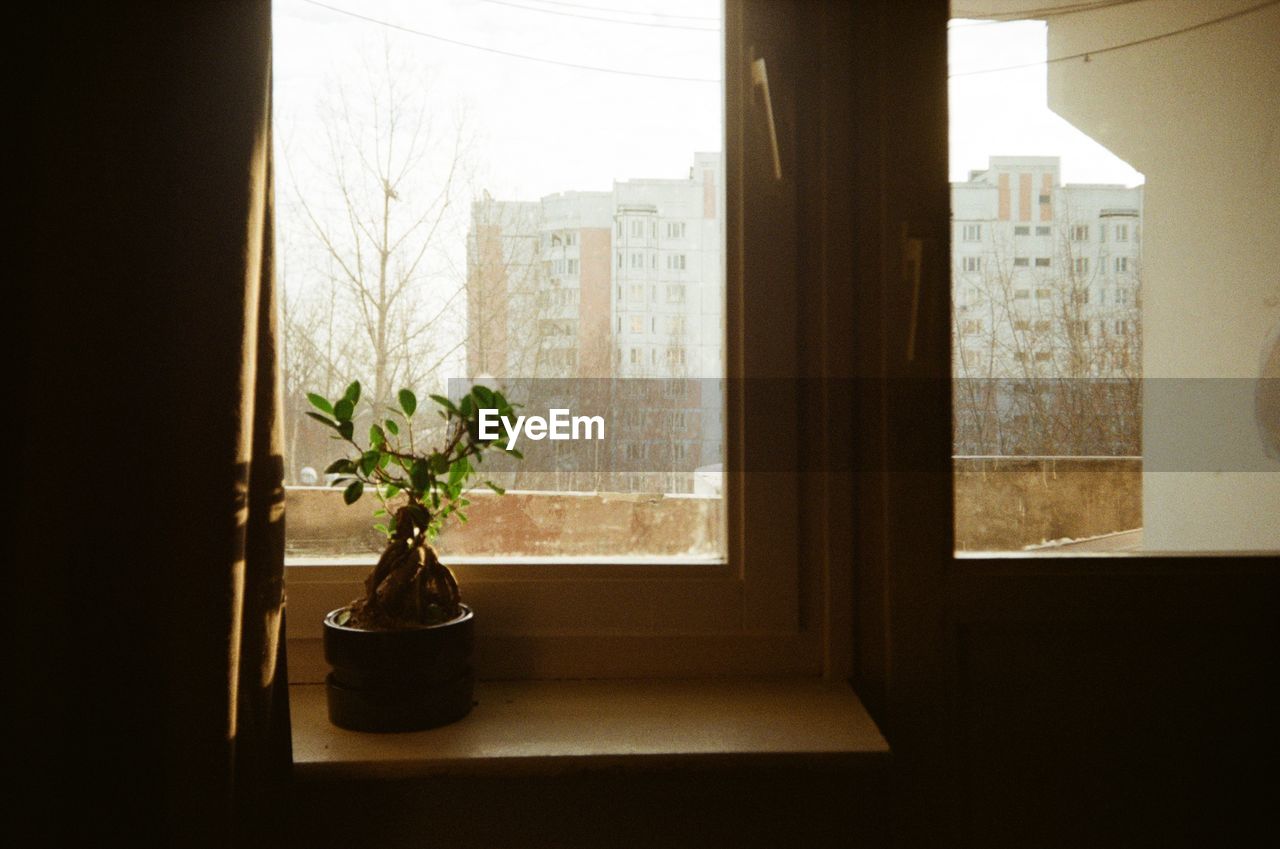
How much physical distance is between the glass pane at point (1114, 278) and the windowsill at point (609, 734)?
348mm

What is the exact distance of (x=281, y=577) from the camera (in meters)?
0.94

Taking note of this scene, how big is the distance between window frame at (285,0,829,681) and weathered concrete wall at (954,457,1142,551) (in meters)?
0.23

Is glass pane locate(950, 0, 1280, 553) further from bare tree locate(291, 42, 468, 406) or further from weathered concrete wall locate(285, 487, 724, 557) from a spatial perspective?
bare tree locate(291, 42, 468, 406)

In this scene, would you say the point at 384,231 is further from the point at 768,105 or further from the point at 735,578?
the point at 735,578

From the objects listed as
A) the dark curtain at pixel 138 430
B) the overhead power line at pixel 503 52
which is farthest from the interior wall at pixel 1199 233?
the dark curtain at pixel 138 430

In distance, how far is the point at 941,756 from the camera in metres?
1.14

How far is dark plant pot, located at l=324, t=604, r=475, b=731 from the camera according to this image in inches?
38.4

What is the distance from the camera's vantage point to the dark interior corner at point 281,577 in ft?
2.87

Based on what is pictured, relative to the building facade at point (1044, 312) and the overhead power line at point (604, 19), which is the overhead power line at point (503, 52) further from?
the building facade at point (1044, 312)

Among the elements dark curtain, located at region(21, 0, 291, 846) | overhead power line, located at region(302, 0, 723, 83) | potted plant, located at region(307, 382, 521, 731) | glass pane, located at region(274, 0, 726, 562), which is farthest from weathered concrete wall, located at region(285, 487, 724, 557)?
overhead power line, located at region(302, 0, 723, 83)

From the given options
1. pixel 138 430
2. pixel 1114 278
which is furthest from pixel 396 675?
pixel 1114 278

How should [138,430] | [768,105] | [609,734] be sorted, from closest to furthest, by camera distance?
[138,430], [609,734], [768,105]

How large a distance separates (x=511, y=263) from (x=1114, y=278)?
0.83 metres

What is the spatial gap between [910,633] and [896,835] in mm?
259
